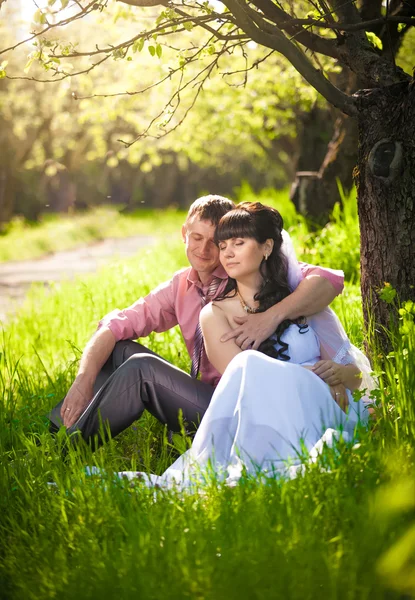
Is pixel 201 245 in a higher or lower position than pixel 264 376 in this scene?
higher

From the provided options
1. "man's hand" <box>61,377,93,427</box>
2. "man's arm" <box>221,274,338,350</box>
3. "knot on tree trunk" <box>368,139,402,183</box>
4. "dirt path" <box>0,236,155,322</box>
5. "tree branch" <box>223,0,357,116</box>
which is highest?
"tree branch" <box>223,0,357,116</box>

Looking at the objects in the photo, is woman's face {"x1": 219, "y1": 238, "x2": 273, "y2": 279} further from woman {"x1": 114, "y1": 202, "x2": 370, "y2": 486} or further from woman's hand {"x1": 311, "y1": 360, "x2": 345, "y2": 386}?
woman's hand {"x1": 311, "y1": 360, "x2": 345, "y2": 386}

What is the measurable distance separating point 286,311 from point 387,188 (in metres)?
0.85

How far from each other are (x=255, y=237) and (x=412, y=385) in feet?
3.49

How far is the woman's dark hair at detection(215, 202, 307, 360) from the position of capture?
3.81 metres

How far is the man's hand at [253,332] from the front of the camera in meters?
3.70

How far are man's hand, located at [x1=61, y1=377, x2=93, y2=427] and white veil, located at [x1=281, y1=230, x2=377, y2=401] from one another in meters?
1.20

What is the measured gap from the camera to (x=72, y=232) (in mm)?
23047

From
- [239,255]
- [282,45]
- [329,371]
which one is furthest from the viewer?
[282,45]

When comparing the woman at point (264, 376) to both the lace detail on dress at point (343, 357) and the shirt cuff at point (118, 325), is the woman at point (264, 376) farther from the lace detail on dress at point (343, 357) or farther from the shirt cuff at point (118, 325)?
the shirt cuff at point (118, 325)

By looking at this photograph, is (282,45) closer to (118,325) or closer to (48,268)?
(118,325)

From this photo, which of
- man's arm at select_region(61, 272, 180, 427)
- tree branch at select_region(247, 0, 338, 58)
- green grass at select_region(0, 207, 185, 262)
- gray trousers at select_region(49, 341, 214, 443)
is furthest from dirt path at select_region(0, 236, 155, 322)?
tree branch at select_region(247, 0, 338, 58)

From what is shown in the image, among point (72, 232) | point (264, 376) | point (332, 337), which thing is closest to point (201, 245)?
point (332, 337)

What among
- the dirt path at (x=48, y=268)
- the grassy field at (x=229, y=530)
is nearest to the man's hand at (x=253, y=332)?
the grassy field at (x=229, y=530)
